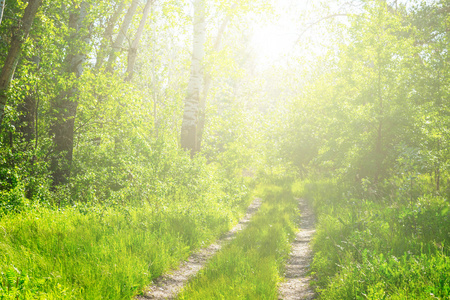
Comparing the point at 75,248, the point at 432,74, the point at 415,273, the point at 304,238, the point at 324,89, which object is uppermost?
the point at 324,89

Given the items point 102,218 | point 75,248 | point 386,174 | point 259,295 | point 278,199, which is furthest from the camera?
point 278,199

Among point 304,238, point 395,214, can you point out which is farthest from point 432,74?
point 304,238

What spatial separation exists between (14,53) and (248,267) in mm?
6062

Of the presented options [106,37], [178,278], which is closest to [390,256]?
[178,278]

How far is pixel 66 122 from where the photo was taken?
317 inches

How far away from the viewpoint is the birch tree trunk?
12.2 m

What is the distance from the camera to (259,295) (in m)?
4.48

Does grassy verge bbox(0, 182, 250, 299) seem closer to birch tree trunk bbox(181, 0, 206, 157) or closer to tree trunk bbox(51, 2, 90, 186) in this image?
tree trunk bbox(51, 2, 90, 186)

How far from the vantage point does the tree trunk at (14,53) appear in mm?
5652

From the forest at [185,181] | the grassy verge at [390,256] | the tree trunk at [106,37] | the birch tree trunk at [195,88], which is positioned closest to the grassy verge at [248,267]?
the forest at [185,181]

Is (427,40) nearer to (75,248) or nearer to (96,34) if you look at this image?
(96,34)

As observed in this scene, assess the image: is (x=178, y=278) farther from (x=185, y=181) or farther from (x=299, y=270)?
(x=185, y=181)

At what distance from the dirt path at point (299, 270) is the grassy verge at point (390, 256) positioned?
0.82 ft

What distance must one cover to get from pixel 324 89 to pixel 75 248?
17.5m
